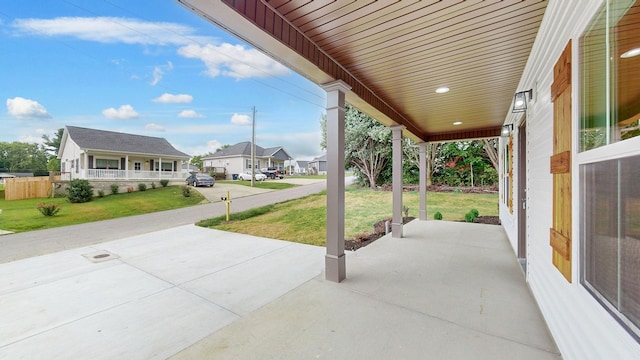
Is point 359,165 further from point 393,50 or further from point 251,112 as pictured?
point 393,50

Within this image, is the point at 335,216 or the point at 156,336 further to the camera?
the point at 335,216

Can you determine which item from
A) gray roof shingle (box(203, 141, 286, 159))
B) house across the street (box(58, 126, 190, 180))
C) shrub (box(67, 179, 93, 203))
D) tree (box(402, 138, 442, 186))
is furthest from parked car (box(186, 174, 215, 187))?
tree (box(402, 138, 442, 186))

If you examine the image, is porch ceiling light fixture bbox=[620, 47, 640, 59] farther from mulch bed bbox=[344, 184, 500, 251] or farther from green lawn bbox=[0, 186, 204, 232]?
green lawn bbox=[0, 186, 204, 232]

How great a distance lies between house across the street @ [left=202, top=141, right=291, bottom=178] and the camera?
2628 centimetres

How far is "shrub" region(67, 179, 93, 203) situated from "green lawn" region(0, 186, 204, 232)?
29 cm

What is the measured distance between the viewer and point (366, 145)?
14.5 metres

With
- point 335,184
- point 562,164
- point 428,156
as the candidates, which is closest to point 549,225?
point 562,164

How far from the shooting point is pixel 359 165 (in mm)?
15703

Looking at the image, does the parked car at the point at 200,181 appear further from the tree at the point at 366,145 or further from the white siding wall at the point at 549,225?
the white siding wall at the point at 549,225

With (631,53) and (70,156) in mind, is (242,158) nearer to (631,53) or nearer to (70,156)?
(70,156)

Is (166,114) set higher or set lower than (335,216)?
A: higher

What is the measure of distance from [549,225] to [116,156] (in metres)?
21.1

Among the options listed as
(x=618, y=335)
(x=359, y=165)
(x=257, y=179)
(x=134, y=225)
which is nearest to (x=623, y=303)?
(x=618, y=335)

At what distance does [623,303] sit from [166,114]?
76.2ft
